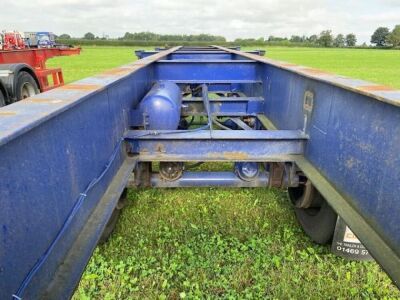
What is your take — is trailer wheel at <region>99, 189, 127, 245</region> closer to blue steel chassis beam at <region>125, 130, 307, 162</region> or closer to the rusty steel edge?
blue steel chassis beam at <region>125, 130, 307, 162</region>

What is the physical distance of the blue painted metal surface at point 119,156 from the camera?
1.19m

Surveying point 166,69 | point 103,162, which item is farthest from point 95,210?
point 166,69

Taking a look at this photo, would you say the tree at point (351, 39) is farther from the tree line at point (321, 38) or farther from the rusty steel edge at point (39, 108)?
the rusty steel edge at point (39, 108)

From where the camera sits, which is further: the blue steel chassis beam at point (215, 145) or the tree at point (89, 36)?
the tree at point (89, 36)

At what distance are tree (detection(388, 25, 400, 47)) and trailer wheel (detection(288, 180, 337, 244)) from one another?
328ft

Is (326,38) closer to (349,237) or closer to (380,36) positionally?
(380,36)

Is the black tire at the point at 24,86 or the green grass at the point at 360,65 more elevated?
the black tire at the point at 24,86

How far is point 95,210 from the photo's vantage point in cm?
189

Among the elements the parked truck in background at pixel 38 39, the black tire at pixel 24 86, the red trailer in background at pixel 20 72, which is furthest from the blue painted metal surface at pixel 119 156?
the parked truck in background at pixel 38 39

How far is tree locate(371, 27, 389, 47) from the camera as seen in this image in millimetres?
98375

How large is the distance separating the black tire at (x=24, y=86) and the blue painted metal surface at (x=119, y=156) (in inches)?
126

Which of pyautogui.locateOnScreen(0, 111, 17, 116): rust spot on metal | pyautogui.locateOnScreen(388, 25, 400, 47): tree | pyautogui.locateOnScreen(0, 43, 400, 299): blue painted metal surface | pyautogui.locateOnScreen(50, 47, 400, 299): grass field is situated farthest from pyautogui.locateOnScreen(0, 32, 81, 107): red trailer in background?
pyautogui.locateOnScreen(388, 25, 400, 47): tree

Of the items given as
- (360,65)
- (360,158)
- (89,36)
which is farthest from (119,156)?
(89,36)

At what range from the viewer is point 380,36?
10031cm
